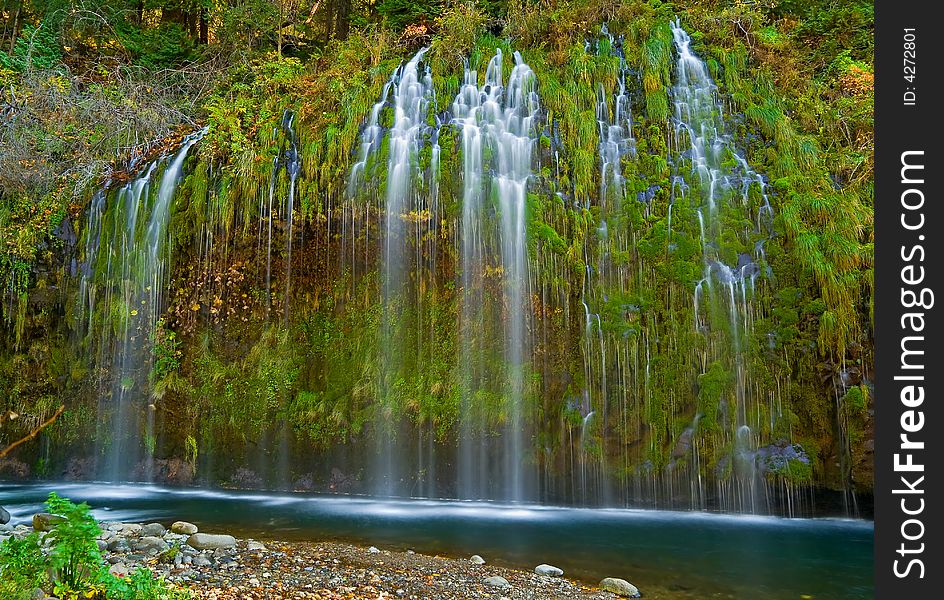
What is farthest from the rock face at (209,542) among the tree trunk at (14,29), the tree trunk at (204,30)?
the tree trunk at (204,30)

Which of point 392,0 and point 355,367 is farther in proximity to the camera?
point 392,0

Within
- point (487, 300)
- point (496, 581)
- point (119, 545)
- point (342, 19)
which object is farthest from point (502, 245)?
point (342, 19)

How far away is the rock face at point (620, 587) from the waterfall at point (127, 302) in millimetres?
6591

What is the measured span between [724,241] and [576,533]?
4.05 meters

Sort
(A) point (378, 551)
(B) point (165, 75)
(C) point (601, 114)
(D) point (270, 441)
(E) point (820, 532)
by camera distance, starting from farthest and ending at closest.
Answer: (B) point (165, 75) → (C) point (601, 114) → (D) point (270, 441) → (E) point (820, 532) → (A) point (378, 551)

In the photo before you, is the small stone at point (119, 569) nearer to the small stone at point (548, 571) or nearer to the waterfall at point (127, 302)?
the small stone at point (548, 571)

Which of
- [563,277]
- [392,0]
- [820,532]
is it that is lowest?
[820,532]

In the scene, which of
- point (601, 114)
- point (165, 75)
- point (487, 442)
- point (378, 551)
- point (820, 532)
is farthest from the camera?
point (165, 75)

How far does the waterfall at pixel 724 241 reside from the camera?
278 inches

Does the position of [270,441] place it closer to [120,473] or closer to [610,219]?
[120,473]

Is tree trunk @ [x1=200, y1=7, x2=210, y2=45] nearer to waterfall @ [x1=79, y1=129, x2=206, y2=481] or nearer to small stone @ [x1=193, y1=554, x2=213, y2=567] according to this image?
waterfall @ [x1=79, y1=129, x2=206, y2=481]

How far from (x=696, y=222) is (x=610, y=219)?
106cm

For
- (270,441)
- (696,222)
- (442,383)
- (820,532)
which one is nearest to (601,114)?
(696,222)

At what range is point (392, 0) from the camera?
12664mm
